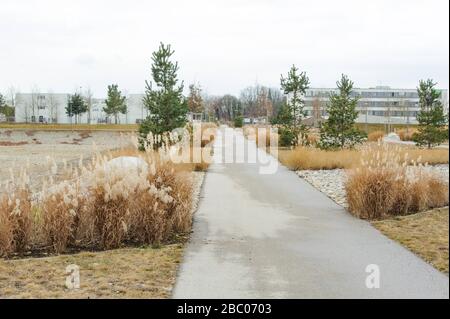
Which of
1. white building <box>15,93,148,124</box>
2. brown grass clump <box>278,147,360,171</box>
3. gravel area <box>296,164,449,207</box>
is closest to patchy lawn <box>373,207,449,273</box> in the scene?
gravel area <box>296,164,449,207</box>

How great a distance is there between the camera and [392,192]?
886 cm

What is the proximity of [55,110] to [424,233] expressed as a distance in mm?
84685

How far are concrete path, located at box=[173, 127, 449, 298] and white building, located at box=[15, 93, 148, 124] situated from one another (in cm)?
7194

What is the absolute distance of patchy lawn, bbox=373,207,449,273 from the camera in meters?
6.20

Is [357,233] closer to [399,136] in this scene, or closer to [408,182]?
[408,182]

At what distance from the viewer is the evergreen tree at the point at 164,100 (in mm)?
20234

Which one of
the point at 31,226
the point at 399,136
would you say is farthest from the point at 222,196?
the point at 399,136

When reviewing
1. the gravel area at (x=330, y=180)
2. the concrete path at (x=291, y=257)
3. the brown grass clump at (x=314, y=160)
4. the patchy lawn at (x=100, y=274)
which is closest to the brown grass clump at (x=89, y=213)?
the patchy lawn at (x=100, y=274)

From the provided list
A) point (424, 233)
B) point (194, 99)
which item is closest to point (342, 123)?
point (424, 233)

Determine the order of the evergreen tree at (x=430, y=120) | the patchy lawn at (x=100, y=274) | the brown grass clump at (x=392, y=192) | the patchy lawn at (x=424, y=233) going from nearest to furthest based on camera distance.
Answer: the patchy lawn at (x=100, y=274)
the patchy lawn at (x=424, y=233)
the brown grass clump at (x=392, y=192)
the evergreen tree at (x=430, y=120)

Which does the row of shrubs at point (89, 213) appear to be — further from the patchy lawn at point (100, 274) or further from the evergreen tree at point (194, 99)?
the evergreen tree at point (194, 99)

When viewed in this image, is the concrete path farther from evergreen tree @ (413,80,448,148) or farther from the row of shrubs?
evergreen tree @ (413,80,448,148)

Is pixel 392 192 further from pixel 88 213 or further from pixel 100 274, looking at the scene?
pixel 100 274

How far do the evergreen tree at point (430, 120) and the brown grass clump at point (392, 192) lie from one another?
16.5 m
